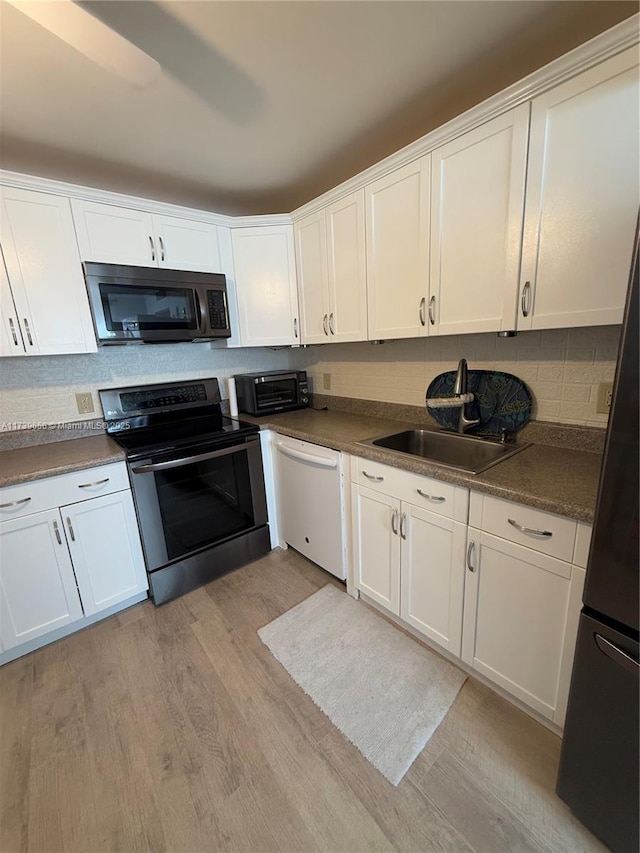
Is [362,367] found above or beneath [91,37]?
beneath

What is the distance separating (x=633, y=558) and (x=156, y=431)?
2329mm

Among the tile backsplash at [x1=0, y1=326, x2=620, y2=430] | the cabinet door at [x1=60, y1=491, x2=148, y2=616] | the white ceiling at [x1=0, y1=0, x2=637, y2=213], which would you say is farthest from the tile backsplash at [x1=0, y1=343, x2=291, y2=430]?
the white ceiling at [x1=0, y1=0, x2=637, y2=213]

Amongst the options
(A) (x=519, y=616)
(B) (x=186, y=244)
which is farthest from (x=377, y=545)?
(B) (x=186, y=244)

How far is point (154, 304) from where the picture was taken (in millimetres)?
2025

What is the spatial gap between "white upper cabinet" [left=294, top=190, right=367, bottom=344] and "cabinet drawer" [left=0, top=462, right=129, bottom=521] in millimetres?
1438

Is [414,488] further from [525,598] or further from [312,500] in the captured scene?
[312,500]

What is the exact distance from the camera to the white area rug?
130cm

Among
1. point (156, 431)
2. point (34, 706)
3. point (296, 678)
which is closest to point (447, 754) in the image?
point (296, 678)

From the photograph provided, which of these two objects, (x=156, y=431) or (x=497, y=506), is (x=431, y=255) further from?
(x=156, y=431)

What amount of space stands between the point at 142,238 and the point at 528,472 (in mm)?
2312

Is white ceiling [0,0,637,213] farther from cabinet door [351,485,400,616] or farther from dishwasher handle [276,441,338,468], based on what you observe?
cabinet door [351,485,400,616]

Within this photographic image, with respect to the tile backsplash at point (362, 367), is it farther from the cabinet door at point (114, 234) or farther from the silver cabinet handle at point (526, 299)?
the cabinet door at point (114, 234)

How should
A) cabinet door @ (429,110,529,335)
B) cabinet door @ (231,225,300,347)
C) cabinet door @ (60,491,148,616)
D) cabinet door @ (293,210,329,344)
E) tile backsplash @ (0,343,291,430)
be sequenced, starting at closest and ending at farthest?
cabinet door @ (429,110,529,335), cabinet door @ (60,491,148,616), tile backsplash @ (0,343,291,430), cabinet door @ (293,210,329,344), cabinet door @ (231,225,300,347)

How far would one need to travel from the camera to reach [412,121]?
160cm
